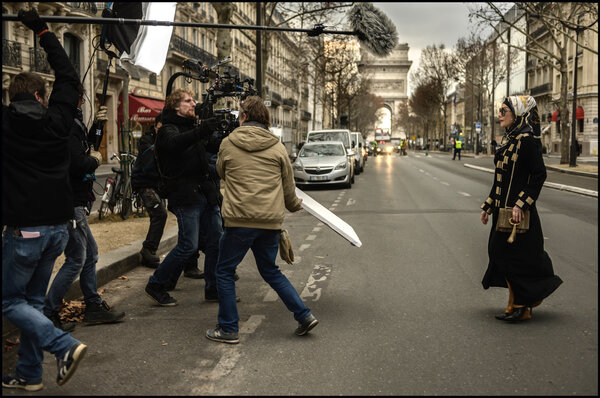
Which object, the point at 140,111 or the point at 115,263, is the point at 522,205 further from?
the point at 140,111

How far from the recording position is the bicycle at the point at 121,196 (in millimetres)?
11789

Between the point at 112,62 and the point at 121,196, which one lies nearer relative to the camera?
the point at 121,196

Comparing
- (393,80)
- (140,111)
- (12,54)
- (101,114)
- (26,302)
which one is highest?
(393,80)

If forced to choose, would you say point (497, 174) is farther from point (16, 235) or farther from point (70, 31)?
point (70, 31)

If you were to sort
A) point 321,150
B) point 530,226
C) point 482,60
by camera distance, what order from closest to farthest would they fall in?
point 530,226
point 321,150
point 482,60

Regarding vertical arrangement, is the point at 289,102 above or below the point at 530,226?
above

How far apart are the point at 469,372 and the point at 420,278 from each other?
3036 millimetres

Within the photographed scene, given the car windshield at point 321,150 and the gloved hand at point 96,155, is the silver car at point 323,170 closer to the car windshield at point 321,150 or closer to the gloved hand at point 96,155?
Result: the car windshield at point 321,150

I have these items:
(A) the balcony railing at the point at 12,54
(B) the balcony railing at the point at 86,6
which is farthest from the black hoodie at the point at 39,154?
(B) the balcony railing at the point at 86,6

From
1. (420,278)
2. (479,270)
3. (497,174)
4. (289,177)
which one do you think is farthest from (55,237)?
(479,270)

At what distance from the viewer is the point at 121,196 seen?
1213 centimetres

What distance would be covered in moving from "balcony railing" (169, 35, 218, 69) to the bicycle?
29.9 m

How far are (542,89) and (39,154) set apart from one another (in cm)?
7610

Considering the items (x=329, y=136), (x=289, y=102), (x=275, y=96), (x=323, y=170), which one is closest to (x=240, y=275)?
(x=323, y=170)
